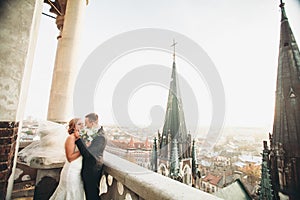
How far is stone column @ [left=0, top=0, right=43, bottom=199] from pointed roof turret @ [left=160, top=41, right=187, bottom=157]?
77.3ft

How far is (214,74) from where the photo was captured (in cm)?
962

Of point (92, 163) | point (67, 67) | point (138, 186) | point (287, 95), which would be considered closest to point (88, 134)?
point (92, 163)

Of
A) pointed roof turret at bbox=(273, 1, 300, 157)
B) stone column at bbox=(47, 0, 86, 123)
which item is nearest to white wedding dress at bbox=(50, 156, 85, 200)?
stone column at bbox=(47, 0, 86, 123)

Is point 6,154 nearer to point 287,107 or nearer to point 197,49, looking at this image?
point 197,49

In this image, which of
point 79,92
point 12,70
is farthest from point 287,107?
point 12,70

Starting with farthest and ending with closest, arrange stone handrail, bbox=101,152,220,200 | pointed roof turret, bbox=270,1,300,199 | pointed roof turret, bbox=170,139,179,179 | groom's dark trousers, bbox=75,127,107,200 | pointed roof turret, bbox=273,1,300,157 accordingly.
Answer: pointed roof turret, bbox=170,139,179,179, pointed roof turret, bbox=273,1,300,157, pointed roof turret, bbox=270,1,300,199, groom's dark trousers, bbox=75,127,107,200, stone handrail, bbox=101,152,220,200

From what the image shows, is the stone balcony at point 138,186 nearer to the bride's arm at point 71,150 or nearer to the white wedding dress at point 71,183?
the white wedding dress at point 71,183

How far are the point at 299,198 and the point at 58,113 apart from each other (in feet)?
58.8

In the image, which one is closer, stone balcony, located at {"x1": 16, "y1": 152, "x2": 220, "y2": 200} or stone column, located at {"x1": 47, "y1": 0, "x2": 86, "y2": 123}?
stone balcony, located at {"x1": 16, "y1": 152, "x2": 220, "y2": 200}

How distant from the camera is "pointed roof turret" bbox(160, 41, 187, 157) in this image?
24.5m

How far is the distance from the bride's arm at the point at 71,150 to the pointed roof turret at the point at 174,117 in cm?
2260

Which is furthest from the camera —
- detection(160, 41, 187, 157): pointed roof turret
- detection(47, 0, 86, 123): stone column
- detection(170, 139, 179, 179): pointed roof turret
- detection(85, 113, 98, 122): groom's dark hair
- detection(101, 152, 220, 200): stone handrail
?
detection(160, 41, 187, 157): pointed roof turret

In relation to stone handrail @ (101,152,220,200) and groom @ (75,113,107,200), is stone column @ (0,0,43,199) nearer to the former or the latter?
groom @ (75,113,107,200)

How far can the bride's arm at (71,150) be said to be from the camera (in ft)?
7.14
